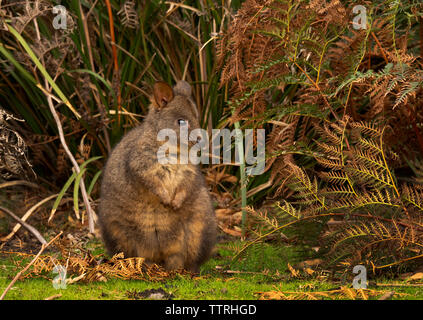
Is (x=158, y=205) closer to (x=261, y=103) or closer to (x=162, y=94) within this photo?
(x=162, y=94)

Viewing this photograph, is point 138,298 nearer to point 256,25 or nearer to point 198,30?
point 256,25

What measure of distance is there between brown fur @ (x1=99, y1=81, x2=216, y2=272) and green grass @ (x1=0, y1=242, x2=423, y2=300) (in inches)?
11.1

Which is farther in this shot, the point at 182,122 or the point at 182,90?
the point at 182,90

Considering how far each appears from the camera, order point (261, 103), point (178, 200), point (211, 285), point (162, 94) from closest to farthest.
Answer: point (211, 285) → point (178, 200) → point (162, 94) → point (261, 103)

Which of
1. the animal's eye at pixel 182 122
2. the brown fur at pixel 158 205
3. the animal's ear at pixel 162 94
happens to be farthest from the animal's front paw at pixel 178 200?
the animal's ear at pixel 162 94

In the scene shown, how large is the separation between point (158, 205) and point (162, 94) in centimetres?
80

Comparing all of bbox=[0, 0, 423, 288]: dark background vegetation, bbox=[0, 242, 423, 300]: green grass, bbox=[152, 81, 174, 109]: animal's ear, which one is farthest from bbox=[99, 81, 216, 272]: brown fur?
bbox=[0, 0, 423, 288]: dark background vegetation

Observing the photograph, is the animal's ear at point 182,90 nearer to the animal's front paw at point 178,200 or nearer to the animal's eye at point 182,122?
the animal's eye at point 182,122

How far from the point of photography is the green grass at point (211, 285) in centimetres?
311

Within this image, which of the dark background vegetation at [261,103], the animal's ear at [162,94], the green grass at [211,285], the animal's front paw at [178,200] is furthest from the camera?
the animal's ear at [162,94]

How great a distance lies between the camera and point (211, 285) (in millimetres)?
3469

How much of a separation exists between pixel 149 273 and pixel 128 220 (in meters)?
0.43

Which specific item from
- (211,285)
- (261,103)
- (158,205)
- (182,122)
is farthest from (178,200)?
(261,103)

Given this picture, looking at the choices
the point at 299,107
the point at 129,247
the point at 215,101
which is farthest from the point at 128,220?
the point at 215,101
